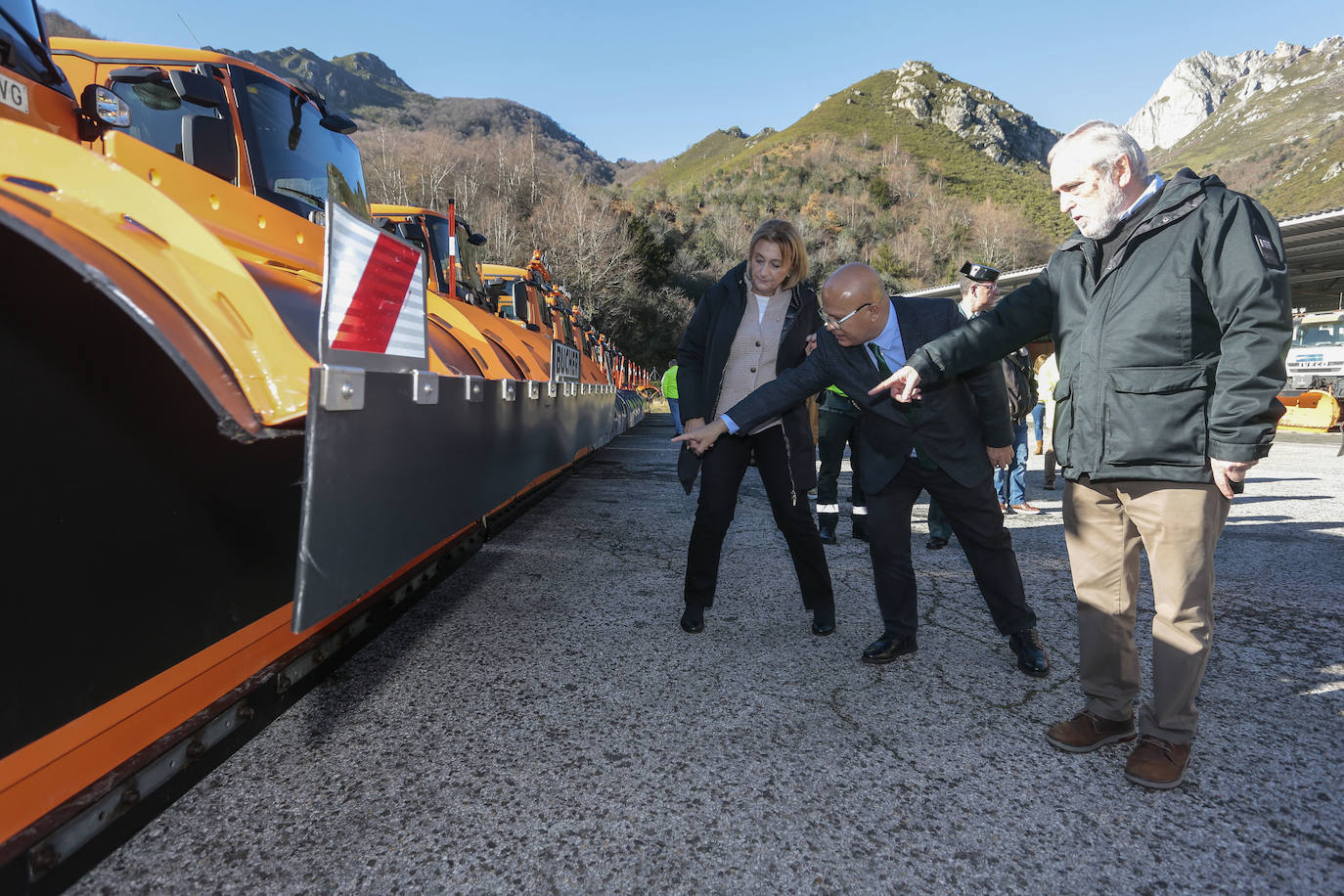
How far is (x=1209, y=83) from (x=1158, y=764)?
226320mm

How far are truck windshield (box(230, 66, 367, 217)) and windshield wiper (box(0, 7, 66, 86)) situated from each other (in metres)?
0.98

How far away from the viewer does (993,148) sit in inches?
4523

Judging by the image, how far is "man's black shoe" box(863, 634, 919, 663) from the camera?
279 centimetres

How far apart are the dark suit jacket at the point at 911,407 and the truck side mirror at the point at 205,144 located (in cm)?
226

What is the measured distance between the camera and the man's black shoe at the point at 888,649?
279 centimetres

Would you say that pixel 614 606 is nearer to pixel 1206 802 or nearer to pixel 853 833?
pixel 853 833

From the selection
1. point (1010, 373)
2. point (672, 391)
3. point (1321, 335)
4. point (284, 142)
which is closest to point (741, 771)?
point (284, 142)

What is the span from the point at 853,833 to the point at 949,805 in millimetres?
315

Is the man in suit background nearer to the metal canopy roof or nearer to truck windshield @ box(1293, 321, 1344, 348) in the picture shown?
the metal canopy roof

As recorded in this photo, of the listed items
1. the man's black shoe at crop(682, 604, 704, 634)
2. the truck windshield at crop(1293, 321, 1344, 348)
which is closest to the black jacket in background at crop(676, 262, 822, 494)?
the man's black shoe at crop(682, 604, 704, 634)

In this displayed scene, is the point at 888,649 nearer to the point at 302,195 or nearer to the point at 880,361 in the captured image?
the point at 880,361

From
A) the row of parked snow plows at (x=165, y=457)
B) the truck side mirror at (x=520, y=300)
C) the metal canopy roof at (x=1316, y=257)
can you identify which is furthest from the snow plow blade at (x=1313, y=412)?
the row of parked snow plows at (x=165, y=457)

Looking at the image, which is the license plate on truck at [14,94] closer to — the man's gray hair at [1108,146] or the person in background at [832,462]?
the man's gray hair at [1108,146]

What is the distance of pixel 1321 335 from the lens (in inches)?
669
